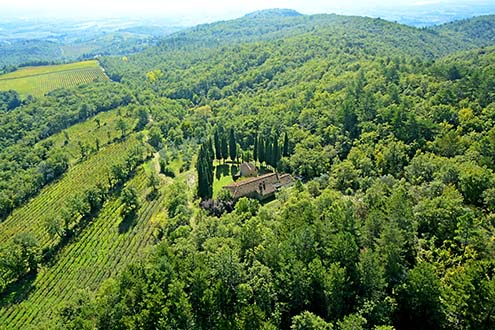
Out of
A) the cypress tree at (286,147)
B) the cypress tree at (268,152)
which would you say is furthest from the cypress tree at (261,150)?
the cypress tree at (286,147)

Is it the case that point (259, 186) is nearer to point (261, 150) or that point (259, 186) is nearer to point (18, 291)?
point (261, 150)

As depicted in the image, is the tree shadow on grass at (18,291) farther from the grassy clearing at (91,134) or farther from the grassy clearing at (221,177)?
the grassy clearing at (91,134)

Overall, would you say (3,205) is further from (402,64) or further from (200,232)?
(402,64)

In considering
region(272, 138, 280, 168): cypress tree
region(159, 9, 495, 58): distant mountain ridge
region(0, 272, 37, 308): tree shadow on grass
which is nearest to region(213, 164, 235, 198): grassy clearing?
region(272, 138, 280, 168): cypress tree

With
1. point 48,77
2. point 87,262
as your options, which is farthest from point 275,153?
point 48,77

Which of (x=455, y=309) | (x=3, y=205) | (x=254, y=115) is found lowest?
(x=3, y=205)

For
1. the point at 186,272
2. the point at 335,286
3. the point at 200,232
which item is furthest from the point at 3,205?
the point at 335,286

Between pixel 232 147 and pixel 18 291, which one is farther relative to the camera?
pixel 232 147
